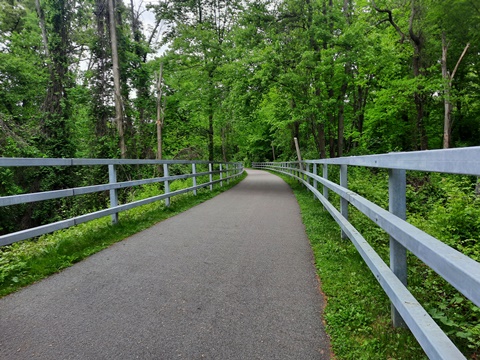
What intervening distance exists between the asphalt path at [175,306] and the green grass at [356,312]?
13 cm

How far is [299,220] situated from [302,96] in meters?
8.88

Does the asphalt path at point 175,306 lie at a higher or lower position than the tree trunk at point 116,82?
lower

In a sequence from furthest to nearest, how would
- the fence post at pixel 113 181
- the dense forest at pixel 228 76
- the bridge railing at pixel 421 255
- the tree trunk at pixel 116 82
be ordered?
1. the tree trunk at pixel 116 82
2. the dense forest at pixel 228 76
3. the fence post at pixel 113 181
4. the bridge railing at pixel 421 255

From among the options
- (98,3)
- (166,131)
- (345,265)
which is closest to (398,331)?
(345,265)

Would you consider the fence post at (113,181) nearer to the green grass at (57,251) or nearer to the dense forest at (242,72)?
the green grass at (57,251)

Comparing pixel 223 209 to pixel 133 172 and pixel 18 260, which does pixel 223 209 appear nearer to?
pixel 18 260

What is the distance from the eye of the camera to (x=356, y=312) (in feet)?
7.80

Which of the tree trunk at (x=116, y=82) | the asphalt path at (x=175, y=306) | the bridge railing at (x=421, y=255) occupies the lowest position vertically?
the asphalt path at (x=175, y=306)

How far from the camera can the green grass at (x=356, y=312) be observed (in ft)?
6.27

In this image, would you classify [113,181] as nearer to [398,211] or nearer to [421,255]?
[398,211]

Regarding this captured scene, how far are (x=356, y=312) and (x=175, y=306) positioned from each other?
61.7 inches

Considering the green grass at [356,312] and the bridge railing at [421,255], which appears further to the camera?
the green grass at [356,312]

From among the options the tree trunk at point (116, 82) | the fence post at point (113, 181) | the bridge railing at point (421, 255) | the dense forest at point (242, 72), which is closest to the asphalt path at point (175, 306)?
the bridge railing at point (421, 255)

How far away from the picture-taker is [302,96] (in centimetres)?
1348
